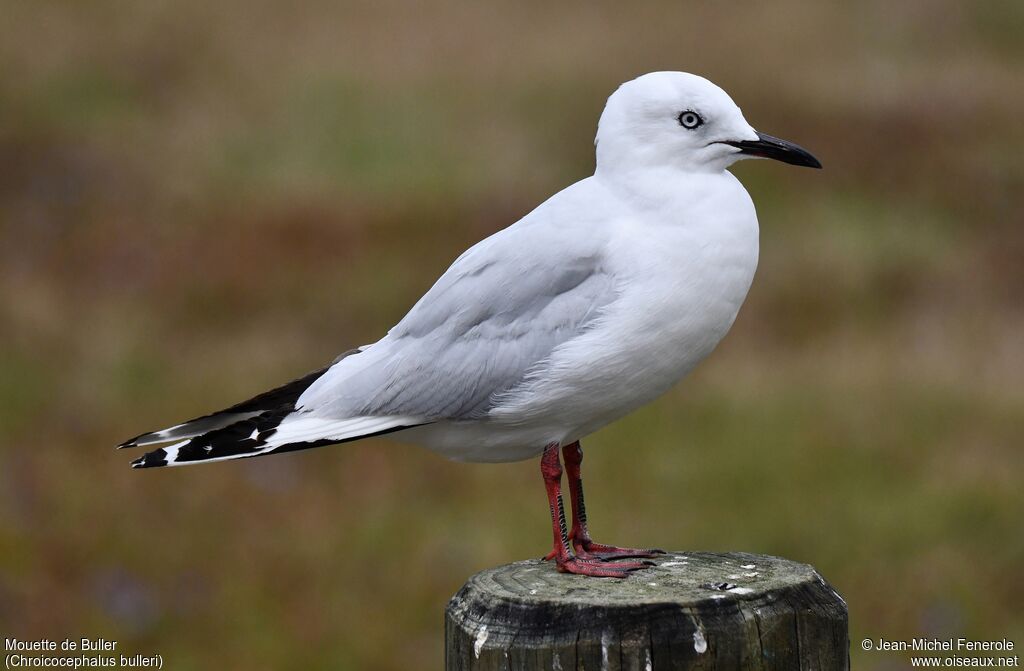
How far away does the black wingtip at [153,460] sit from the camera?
4551mm

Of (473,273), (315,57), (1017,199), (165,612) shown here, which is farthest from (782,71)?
(473,273)

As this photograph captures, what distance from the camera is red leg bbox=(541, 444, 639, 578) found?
4.28 metres

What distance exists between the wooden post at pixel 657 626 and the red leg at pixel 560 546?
0.83ft

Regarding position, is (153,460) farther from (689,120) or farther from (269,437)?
(689,120)

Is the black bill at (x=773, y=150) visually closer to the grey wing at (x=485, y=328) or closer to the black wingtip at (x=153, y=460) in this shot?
the grey wing at (x=485, y=328)

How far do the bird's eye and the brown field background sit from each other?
14.1ft

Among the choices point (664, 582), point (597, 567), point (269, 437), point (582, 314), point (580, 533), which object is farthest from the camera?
point (580, 533)

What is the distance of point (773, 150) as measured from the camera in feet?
14.8

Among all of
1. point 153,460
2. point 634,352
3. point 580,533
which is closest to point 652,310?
point 634,352

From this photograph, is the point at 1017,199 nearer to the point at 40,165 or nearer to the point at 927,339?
the point at 927,339

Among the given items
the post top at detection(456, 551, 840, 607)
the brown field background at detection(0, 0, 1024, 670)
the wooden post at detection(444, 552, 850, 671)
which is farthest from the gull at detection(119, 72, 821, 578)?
the brown field background at detection(0, 0, 1024, 670)

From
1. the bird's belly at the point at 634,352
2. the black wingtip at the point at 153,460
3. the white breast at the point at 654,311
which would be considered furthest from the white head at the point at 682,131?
the black wingtip at the point at 153,460

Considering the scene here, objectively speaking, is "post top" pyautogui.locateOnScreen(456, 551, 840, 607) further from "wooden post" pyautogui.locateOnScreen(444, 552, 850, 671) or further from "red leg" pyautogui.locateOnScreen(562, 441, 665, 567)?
"red leg" pyautogui.locateOnScreen(562, 441, 665, 567)

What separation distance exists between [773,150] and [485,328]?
3.48 ft
